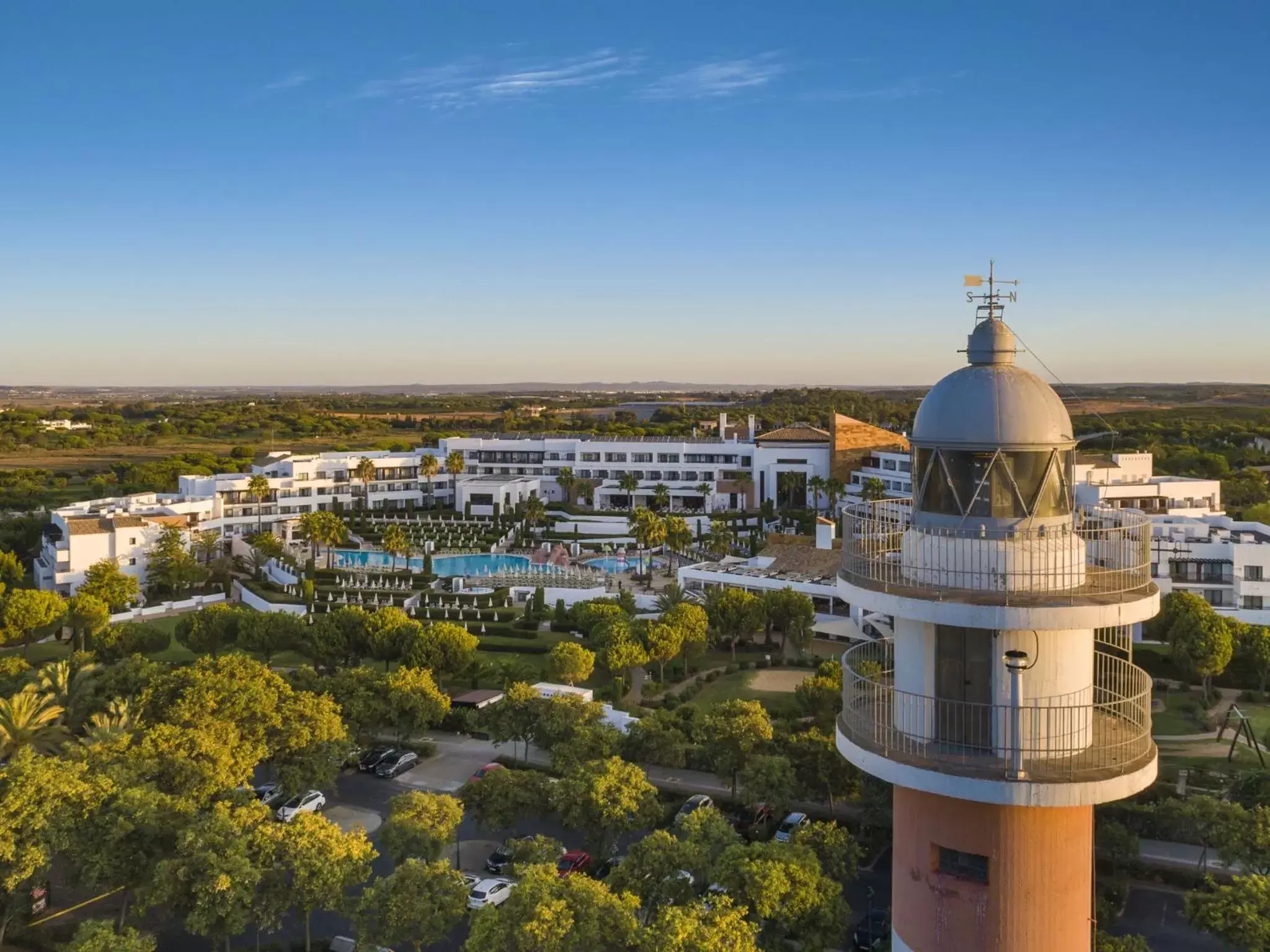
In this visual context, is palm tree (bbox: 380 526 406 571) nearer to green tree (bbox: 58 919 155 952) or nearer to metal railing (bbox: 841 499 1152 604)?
green tree (bbox: 58 919 155 952)

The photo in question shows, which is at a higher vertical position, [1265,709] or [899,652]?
[899,652]

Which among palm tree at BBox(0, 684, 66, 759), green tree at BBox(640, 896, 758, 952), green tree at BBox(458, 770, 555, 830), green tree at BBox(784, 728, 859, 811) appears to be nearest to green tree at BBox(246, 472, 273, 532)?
palm tree at BBox(0, 684, 66, 759)

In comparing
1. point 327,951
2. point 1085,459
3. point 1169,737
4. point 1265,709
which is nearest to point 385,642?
point 327,951

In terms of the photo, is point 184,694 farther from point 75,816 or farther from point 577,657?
point 577,657

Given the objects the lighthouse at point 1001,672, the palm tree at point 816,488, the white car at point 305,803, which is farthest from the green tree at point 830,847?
the palm tree at point 816,488

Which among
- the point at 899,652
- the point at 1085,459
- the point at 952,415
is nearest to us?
the point at 952,415

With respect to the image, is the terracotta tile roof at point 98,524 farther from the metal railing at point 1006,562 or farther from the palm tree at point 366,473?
the metal railing at point 1006,562
